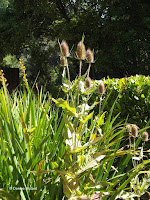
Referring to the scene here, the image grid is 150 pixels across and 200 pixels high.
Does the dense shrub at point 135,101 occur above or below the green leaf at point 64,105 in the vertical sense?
below

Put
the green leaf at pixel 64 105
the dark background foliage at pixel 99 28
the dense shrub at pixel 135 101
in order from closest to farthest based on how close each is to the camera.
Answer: the green leaf at pixel 64 105 < the dense shrub at pixel 135 101 < the dark background foliage at pixel 99 28

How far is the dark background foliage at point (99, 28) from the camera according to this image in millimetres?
11828

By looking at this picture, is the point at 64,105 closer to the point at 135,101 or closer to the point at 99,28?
the point at 135,101

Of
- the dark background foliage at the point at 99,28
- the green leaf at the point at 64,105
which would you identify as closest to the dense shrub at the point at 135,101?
the green leaf at the point at 64,105

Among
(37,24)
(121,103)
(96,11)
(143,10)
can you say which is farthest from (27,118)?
(37,24)

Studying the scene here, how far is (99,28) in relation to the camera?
41.1ft

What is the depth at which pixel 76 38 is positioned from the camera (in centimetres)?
1280

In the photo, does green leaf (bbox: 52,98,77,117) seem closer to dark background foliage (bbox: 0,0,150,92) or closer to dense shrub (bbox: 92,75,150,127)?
dense shrub (bbox: 92,75,150,127)

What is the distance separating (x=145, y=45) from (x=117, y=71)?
79.3 inches

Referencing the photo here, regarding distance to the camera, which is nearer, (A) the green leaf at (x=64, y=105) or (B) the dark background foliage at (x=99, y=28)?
(A) the green leaf at (x=64, y=105)

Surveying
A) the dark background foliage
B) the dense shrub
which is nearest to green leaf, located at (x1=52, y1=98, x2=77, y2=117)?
the dense shrub

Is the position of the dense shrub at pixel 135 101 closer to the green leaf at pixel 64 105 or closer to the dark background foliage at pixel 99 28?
the green leaf at pixel 64 105

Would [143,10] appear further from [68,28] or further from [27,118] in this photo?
[27,118]

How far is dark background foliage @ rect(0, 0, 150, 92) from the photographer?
11.8m
